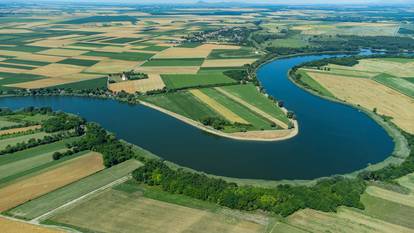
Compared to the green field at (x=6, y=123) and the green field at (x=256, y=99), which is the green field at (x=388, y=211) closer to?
the green field at (x=256, y=99)

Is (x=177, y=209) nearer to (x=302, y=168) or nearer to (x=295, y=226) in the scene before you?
(x=295, y=226)

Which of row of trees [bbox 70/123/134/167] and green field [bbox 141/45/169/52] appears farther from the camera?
green field [bbox 141/45/169/52]

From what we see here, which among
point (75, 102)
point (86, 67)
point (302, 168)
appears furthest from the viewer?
point (86, 67)

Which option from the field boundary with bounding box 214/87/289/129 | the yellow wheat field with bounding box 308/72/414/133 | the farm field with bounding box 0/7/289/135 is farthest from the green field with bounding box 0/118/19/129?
the yellow wheat field with bounding box 308/72/414/133

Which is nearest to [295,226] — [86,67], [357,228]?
[357,228]

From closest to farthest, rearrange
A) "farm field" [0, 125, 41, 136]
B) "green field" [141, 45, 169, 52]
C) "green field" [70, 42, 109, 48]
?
"farm field" [0, 125, 41, 136], "green field" [141, 45, 169, 52], "green field" [70, 42, 109, 48]

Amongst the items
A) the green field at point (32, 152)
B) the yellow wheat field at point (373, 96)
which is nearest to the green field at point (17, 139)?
the green field at point (32, 152)

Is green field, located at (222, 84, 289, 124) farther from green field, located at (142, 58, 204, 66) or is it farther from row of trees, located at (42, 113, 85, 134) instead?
row of trees, located at (42, 113, 85, 134)

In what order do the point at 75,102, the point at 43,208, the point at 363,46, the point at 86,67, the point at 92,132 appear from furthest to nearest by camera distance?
1. the point at 363,46
2. the point at 86,67
3. the point at 75,102
4. the point at 92,132
5. the point at 43,208
